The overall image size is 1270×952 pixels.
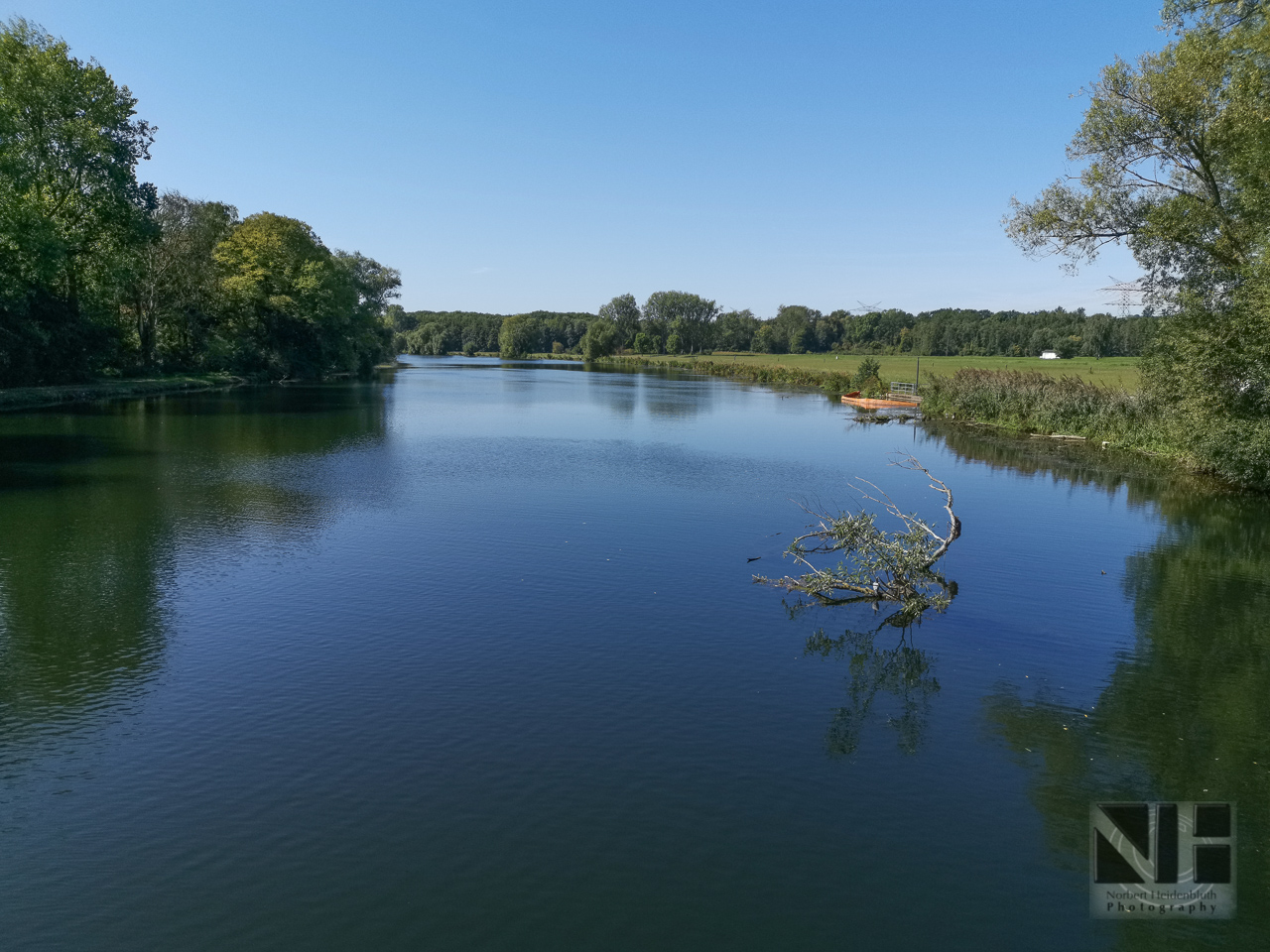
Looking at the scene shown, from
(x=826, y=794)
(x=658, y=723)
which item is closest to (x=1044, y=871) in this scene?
(x=826, y=794)

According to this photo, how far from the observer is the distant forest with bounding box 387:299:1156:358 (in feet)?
449

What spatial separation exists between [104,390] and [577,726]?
49988 mm

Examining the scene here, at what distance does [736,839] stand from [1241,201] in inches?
1021

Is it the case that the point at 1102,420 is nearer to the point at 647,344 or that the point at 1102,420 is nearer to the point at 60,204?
the point at 60,204

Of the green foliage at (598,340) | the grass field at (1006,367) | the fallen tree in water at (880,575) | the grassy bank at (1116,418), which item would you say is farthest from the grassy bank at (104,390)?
the green foliage at (598,340)

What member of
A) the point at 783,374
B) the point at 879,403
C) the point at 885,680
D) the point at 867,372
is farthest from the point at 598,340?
the point at 885,680

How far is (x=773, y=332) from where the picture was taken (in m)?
177

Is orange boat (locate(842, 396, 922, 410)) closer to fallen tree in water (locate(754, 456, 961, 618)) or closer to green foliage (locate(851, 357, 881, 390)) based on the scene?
green foliage (locate(851, 357, 881, 390))

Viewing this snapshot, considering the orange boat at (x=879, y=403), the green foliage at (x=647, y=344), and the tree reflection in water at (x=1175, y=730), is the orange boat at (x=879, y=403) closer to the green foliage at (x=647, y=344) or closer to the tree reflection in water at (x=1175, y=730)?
the tree reflection in water at (x=1175, y=730)

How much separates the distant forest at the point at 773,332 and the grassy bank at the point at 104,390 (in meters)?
73.0

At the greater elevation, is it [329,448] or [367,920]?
[329,448]

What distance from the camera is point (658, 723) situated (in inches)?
440

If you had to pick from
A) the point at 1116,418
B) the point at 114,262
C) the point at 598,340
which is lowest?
the point at 1116,418

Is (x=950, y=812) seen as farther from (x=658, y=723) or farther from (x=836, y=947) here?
(x=658, y=723)
